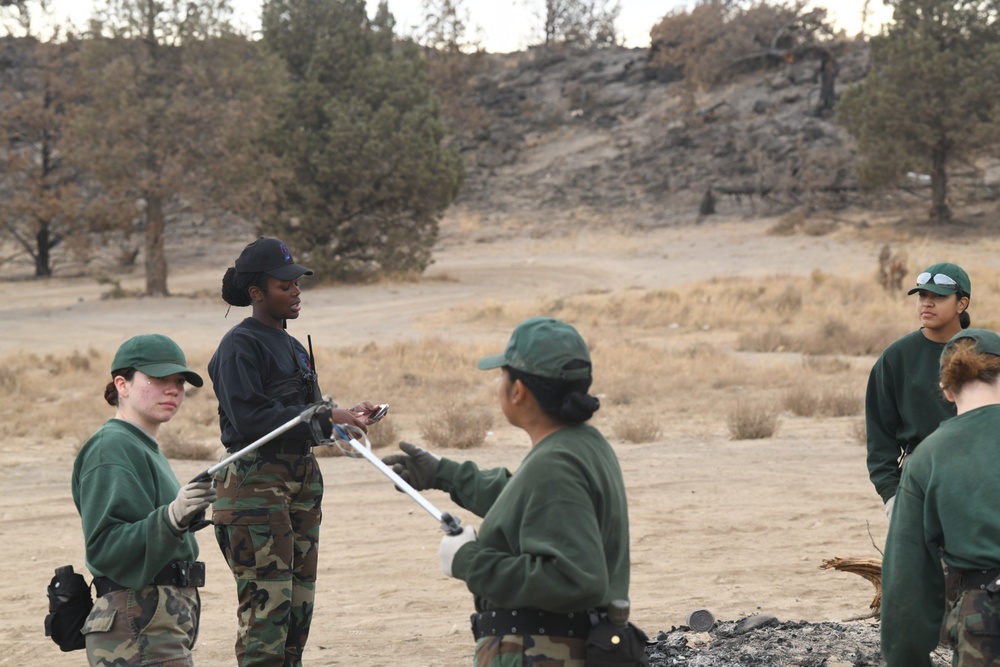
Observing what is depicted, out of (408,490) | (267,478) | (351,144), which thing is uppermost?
(351,144)

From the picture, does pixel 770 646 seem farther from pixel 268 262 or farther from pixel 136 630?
pixel 136 630

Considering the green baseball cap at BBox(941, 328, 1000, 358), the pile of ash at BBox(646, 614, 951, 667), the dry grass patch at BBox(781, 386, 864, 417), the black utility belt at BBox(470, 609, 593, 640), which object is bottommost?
the dry grass patch at BBox(781, 386, 864, 417)

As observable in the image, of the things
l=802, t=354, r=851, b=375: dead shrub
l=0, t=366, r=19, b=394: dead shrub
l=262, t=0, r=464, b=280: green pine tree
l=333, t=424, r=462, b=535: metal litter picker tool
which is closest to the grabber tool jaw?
l=333, t=424, r=462, b=535: metal litter picker tool

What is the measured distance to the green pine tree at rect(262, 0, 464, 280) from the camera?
102ft

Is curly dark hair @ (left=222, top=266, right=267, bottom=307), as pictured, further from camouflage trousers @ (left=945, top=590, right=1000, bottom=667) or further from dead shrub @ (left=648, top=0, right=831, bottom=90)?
dead shrub @ (left=648, top=0, right=831, bottom=90)

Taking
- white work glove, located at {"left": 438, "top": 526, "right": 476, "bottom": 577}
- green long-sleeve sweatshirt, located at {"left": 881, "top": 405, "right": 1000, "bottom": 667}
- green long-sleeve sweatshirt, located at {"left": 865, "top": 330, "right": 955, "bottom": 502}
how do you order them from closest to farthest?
1. white work glove, located at {"left": 438, "top": 526, "right": 476, "bottom": 577}
2. green long-sleeve sweatshirt, located at {"left": 881, "top": 405, "right": 1000, "bottom": 667}
3. green long-sleeve sweatshirt, located at {"left": 865, "top": 330, "right": 955, "bottom": 502}

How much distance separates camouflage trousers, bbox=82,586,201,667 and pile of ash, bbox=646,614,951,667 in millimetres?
2036

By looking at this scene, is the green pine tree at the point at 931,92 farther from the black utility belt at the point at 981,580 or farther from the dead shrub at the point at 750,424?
the black utility belt at the point at 981,580

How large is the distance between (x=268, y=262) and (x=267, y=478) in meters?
0.84

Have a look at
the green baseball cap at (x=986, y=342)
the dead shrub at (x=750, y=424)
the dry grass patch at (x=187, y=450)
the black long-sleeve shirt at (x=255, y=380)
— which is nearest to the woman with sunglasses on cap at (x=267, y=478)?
the black long-sleeve shirt at (x=255, y=380)

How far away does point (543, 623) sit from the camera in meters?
3.05

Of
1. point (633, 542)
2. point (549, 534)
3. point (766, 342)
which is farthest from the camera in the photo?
point (766, 342)

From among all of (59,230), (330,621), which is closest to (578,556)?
(330,621)

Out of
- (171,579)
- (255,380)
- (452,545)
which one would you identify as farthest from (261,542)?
→ (452,545)
